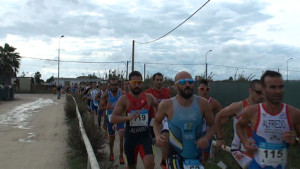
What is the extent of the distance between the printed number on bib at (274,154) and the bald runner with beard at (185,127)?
677 mm

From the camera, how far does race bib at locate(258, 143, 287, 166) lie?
143 inches

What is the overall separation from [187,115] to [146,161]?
5.25 ft

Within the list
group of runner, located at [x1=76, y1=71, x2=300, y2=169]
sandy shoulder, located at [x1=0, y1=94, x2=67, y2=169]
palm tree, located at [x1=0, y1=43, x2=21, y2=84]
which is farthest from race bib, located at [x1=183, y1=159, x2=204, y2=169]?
palm tree, located at [x1=0, y1=43, x2=21, y2=84]

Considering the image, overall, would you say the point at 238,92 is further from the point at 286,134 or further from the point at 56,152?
the point at 286,134

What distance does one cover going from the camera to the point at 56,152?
988cm

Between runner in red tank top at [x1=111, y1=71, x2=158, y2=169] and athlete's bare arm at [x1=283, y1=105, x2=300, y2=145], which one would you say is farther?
runner in red tank top at [x1=111, y1=71, x2=158, y2=169]

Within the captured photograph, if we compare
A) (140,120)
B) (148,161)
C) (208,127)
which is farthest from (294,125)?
(140,120)

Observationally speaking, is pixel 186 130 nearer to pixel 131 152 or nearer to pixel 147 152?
pixel 147 152

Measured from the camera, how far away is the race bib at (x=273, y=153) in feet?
11.9

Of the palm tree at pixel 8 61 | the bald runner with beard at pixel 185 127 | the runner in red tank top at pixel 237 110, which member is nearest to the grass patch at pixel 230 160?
the runner in red tank top at pixel 237 110

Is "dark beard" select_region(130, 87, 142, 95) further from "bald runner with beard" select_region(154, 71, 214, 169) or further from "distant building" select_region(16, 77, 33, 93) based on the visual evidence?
"distant building" select_region(16, 77, 33, 93)

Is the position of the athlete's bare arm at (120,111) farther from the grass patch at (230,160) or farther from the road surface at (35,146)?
the grass patch at (230,160)

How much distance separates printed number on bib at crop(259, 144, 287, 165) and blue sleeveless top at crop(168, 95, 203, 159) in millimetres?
824

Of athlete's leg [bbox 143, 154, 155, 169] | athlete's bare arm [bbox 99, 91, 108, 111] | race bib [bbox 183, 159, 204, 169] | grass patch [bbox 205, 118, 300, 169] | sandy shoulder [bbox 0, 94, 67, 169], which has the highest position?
athlete's bare arm [bbox 99, 91, 108, 111]
